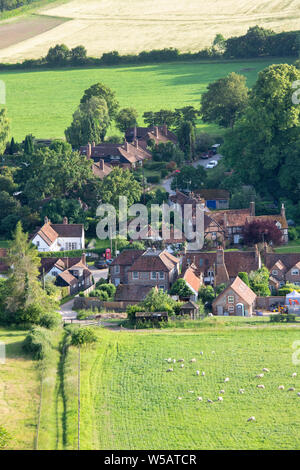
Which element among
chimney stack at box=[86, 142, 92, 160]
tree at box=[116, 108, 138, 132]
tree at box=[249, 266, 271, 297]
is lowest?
tree at box=[249, 266, 271, 297]

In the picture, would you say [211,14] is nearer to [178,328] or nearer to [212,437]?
[178,328]

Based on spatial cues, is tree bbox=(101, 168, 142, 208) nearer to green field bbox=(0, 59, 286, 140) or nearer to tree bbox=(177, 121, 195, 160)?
tree bbox=(177, 121, 195, 160)

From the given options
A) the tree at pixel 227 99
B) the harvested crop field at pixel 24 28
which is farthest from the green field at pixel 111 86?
the tree at pixel 227 99

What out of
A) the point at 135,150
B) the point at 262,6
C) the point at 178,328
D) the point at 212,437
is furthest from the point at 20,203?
the point at 262,6

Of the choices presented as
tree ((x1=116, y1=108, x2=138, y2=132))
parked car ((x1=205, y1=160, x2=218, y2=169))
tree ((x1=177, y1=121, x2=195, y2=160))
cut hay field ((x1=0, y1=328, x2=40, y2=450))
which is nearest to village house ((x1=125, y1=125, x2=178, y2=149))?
tree ((x1=116, y1=108, x2=138, y2=132))

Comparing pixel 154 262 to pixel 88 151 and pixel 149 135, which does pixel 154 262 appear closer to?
pixel 88 151
